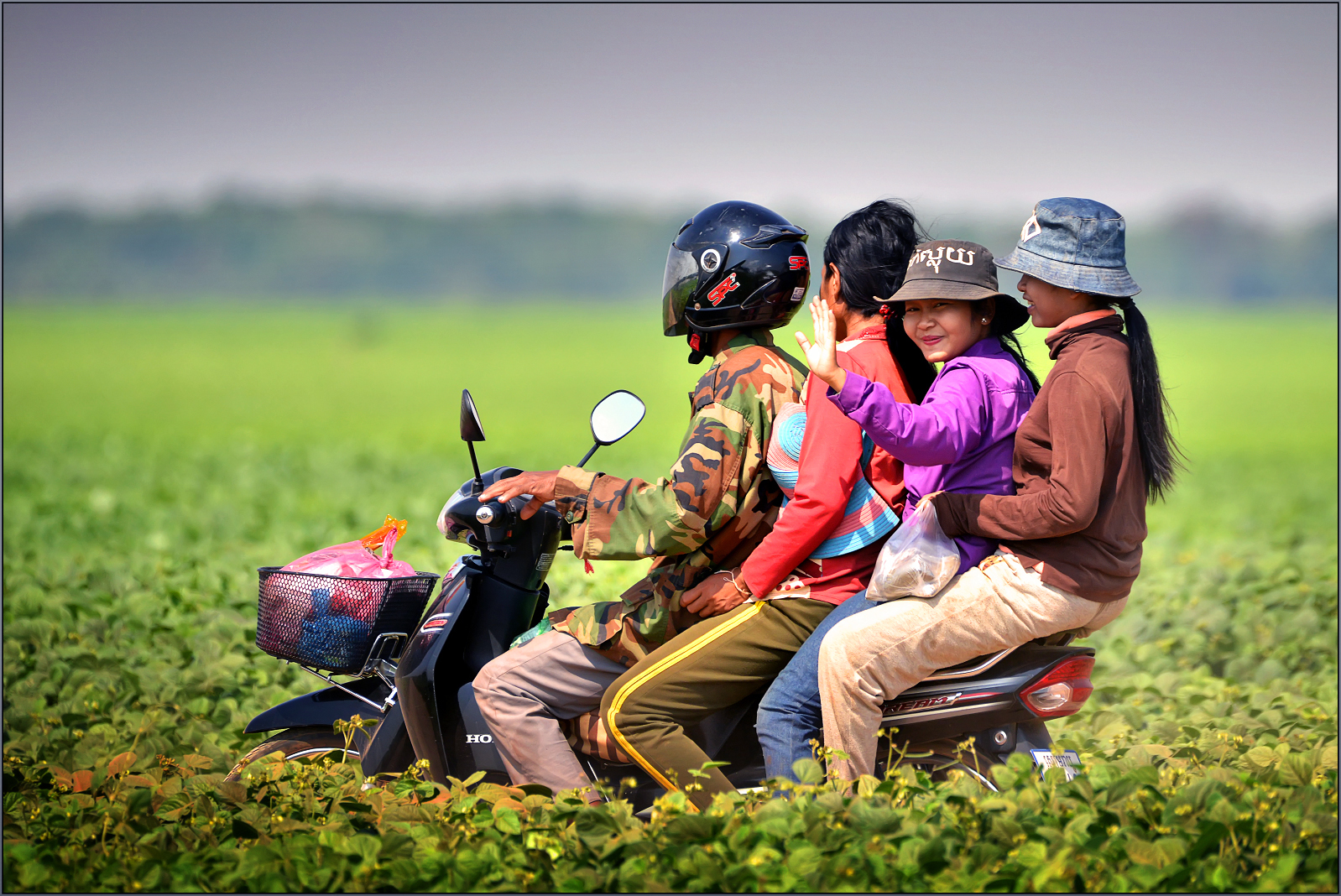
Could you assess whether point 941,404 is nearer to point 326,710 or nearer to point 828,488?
point 828,488

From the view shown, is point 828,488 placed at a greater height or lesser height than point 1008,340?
lesser

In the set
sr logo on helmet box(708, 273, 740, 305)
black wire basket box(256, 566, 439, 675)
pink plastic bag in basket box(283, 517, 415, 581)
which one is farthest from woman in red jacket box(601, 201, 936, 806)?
pink plastic bag in basket box(283, 517, 415, 581)

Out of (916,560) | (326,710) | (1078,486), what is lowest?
(326,710)

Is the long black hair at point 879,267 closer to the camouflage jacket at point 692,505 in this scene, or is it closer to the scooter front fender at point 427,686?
the camouflage jacket at point 692,505

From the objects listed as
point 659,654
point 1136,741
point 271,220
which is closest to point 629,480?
point 659,654

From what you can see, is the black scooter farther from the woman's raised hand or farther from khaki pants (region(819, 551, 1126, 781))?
the woman's raised hand

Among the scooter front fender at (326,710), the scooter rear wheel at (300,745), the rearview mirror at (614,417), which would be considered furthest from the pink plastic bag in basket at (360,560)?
the rearview mirror at (614,417)

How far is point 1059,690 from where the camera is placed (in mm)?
4020

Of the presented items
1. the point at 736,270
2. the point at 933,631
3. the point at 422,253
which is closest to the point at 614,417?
the point at 736,270

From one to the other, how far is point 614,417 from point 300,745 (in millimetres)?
1921

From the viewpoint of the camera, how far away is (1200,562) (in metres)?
10.3

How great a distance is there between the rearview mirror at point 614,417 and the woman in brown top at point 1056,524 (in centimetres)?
100

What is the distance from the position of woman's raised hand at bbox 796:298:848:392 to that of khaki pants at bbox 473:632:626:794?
127cm

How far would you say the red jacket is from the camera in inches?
155
